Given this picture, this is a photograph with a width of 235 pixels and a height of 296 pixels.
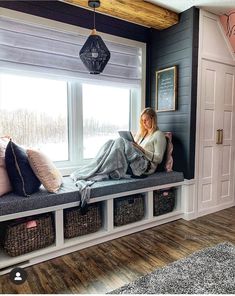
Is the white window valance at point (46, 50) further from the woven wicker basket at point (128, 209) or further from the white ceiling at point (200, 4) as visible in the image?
the woven wicker basket at point (128, 209)

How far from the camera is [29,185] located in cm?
196

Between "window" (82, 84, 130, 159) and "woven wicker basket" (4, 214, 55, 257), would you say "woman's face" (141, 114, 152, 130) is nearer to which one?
"window" (82, 84, 130, 159)

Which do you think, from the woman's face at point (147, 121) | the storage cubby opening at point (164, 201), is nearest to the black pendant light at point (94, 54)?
the woman's face at point (147, 121)

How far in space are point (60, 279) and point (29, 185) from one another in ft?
2.56

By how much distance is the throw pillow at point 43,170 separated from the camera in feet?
6.52

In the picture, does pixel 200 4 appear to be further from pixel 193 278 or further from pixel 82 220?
pixel 193 278

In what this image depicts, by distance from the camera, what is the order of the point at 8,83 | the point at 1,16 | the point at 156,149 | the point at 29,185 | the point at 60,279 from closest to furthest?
the point at 60,279
the point at 29,185
the point at 1,16
the point at 8,83
the point at 156,149

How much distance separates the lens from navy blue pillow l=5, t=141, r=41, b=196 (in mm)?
1903

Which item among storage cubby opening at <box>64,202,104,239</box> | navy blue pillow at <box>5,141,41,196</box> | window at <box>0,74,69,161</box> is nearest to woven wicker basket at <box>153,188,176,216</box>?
storage cubby opening at <box>64,202,104,239</box>

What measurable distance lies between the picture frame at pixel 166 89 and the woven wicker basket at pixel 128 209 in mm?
1277

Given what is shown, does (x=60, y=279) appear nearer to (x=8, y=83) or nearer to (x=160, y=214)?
(x=160, y=214)

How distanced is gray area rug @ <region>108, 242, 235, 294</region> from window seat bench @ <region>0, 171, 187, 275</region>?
69cm

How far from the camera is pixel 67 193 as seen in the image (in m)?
2.10

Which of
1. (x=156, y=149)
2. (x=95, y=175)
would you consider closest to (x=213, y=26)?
(x=156, y=149)
